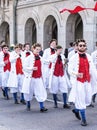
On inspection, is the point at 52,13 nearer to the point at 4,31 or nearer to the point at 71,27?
the point at 71,27

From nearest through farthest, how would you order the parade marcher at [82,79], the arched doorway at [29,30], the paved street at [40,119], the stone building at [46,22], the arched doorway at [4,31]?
the paved street at [40,119] < the parade marcher at [82,79] < the stone building at [46,22] < the arched doorway at [29,30] < the arched doorway at [4,31]

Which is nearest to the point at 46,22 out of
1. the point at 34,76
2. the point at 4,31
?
the point at 4,31

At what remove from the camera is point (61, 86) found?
1126 cm

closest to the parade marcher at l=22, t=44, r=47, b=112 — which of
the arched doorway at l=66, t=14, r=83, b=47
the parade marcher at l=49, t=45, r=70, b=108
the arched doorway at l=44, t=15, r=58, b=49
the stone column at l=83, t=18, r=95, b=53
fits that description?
the parade marcher at l=49, t=45, r=70, b=108

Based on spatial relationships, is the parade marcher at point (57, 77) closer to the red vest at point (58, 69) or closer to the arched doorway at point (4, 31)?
the red vest at point (58, 69)

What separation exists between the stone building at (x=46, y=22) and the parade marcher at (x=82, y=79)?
→ 10876 millimetres

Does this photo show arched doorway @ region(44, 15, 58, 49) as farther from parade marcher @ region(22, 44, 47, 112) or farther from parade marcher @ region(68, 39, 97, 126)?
parade marcher @ region(68, 39, 97, 126)


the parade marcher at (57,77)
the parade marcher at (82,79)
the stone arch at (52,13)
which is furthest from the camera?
the stone arch at (52,13)

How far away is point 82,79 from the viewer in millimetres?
8836

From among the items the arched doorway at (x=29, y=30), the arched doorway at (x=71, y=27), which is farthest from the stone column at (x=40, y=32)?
the arched doorway at (x=71, y=27)

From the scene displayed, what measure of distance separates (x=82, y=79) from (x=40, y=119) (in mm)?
1455

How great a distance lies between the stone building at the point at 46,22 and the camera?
20000 mm

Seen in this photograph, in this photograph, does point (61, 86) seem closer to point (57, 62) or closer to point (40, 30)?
point (57, 62)

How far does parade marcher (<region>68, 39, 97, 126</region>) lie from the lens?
8.71 meters
